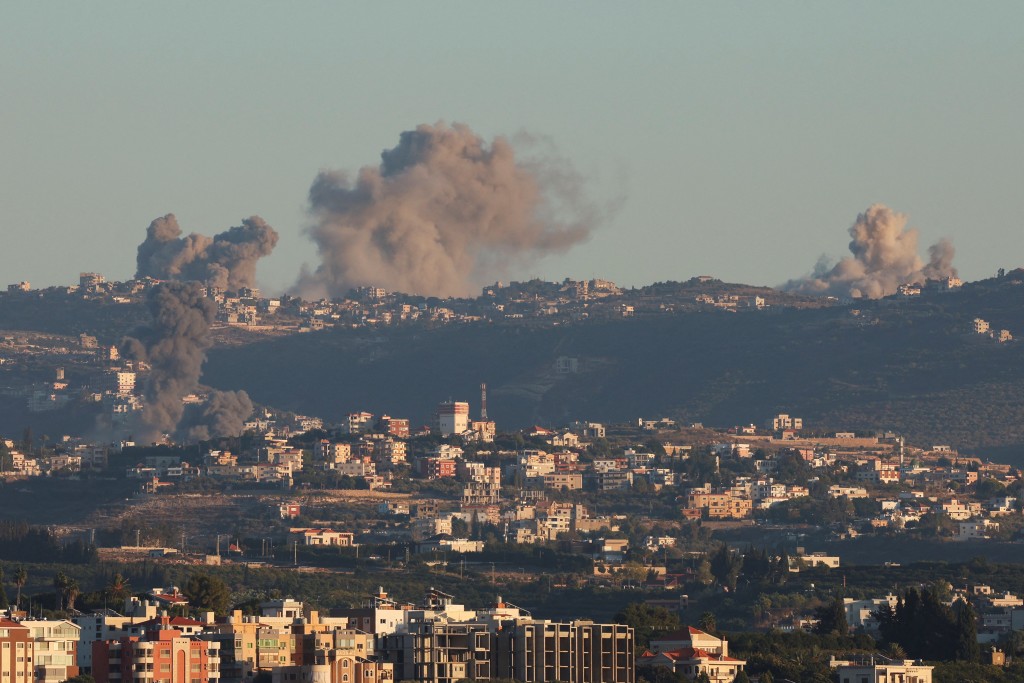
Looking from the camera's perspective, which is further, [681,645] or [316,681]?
[681,645]

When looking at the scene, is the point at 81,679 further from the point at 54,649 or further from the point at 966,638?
the point at 966,638

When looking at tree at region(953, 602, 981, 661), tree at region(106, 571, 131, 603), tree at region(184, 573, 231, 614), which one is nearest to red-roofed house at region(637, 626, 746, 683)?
tree at region(953, 602, 981, 661)

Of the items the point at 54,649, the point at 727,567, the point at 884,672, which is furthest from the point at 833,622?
the point at 54,649

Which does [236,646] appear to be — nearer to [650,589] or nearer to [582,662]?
[582,662]

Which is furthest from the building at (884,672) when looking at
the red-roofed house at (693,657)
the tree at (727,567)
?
the tree at (727,567)

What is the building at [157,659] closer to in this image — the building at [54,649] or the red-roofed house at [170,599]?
the building at [54,649]

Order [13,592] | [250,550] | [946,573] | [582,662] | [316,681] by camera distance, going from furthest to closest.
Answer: [250,550] < [946,573] < [13,592] < [582,662] < [316,681]

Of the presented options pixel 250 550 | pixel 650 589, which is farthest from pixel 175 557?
pixel 650 589
